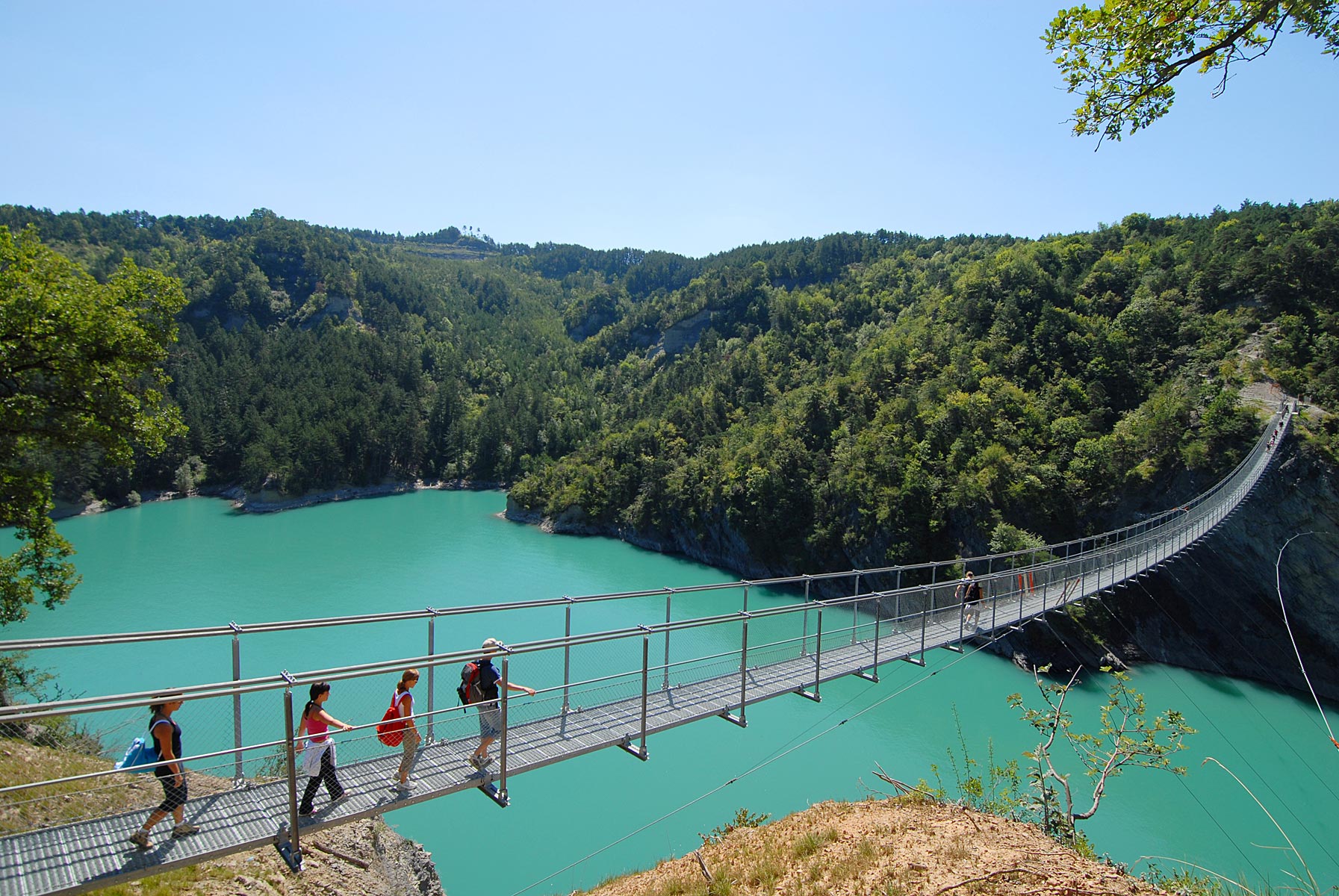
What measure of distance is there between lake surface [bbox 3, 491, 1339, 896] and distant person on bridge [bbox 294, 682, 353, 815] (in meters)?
4.66

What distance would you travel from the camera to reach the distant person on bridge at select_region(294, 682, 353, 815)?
4613 millimetres

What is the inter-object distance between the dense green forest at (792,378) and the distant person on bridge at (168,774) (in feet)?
33.2

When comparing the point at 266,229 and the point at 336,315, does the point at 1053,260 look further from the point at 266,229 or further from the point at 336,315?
the point at 266,229

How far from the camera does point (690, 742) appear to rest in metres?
19.5

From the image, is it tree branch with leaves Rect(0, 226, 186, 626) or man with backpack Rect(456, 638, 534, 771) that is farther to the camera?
tree branch with leaves Rect(0, 226, 186, 626)

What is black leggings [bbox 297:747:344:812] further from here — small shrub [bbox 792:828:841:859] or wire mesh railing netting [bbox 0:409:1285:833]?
small shrub [bbox 792:828:841:859]

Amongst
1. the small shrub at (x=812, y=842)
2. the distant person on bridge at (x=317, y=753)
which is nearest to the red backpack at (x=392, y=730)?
the distant person on bridge at (x=317, y=753)

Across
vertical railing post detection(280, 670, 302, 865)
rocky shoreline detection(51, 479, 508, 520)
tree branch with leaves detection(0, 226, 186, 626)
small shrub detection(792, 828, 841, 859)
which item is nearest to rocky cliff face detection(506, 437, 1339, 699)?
small shrub detection(792, 828, 841, 859)

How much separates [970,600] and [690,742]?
33.6ft

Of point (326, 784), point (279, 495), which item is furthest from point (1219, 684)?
point (279, 495)

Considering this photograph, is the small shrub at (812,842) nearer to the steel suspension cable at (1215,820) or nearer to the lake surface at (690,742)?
the lake surface at (690,742)

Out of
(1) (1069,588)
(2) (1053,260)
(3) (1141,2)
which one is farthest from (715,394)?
(3) (1141,2)

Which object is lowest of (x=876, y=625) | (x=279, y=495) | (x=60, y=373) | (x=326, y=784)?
(x=279, y=495)

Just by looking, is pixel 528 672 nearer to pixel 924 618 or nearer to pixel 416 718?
pixel 924 618
